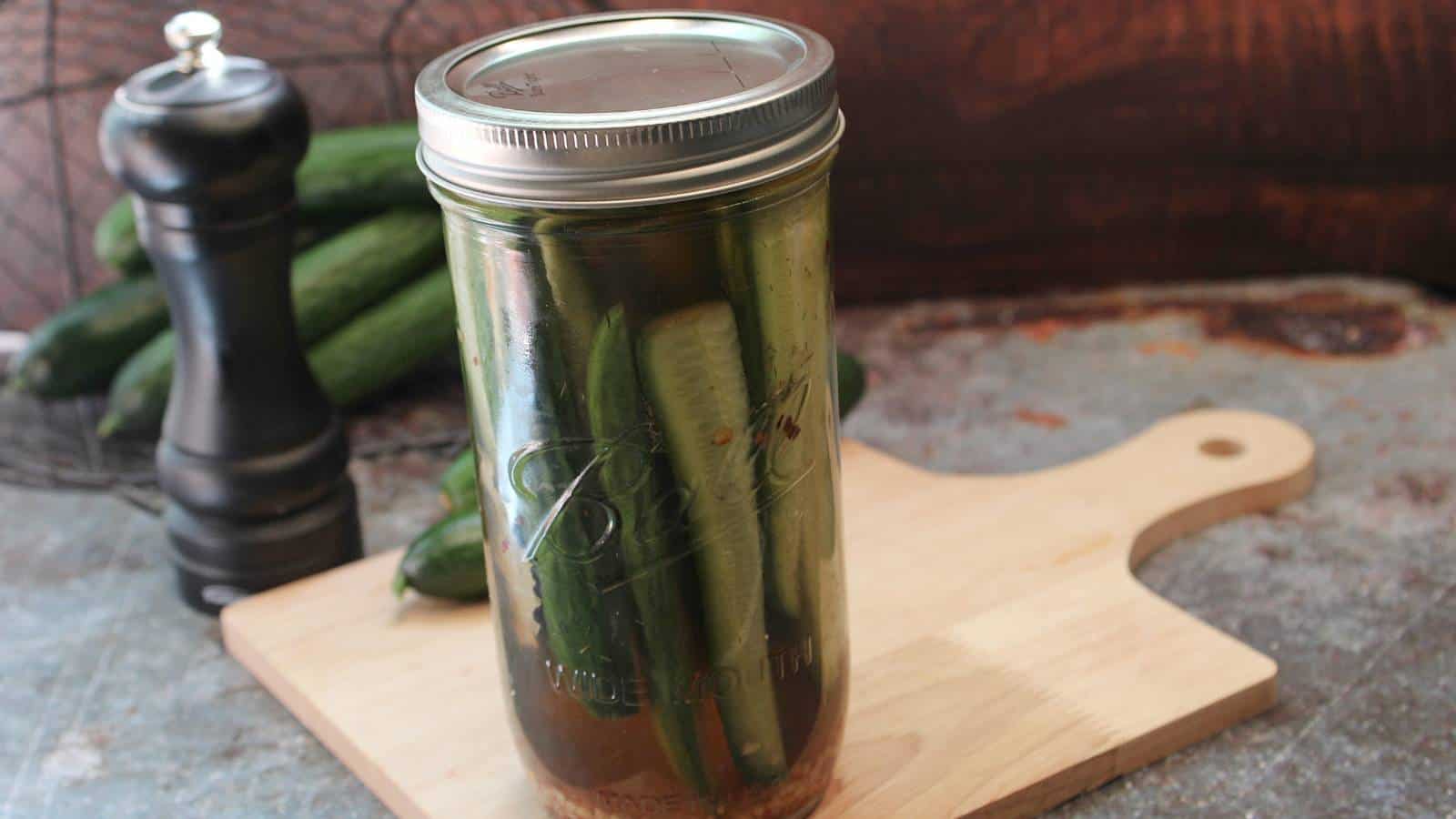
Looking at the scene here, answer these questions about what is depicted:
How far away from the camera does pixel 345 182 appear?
1834 millimetres

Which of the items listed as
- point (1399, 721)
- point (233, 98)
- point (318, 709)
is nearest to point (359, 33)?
point (233, 98)

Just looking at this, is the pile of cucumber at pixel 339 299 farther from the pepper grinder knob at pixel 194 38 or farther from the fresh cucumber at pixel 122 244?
the pepper grinder knob at pixel 194 38

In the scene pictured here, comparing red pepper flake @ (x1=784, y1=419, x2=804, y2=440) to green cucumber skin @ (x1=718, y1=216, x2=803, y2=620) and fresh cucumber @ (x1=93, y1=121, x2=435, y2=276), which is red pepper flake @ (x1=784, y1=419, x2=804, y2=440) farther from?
fresh cucumber @ (x1=93, y1=121, x2=435, y2=276)

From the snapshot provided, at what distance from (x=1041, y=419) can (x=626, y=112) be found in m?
0.98

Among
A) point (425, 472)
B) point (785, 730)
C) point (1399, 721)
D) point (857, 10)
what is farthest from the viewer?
point (857, 10)

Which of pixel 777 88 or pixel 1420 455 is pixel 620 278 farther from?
pixel 1420 455

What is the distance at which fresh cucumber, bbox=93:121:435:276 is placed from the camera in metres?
1.81

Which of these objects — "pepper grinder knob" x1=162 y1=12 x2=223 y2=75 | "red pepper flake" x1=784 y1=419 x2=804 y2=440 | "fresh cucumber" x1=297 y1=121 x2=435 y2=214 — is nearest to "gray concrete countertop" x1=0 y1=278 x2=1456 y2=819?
"fresh cucumber" x1=297 y1=121 x2=435 y2=214

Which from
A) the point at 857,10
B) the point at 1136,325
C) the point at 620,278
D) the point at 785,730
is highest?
the point at 620,278

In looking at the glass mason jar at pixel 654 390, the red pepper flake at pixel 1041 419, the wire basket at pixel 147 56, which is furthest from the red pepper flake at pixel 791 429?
the wire basket at pixel 147 56

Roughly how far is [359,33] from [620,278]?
3.92 feet

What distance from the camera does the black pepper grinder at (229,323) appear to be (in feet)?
4.12

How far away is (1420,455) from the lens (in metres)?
1.59

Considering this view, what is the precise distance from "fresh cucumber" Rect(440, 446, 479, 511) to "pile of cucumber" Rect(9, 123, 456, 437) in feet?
1.29
